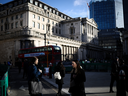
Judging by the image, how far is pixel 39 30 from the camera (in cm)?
5609

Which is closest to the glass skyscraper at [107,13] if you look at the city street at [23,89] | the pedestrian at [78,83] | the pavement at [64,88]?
the pavement at [64,88]

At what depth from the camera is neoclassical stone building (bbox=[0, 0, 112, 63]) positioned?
40375mm

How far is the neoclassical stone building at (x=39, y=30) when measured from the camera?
132 ft

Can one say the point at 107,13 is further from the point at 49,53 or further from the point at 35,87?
the point at 35,87

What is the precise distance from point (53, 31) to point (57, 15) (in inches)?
380

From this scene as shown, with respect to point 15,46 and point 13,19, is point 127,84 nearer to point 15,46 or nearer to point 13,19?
point 15,46

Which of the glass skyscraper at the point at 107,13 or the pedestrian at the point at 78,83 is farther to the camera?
the glass skyscraper at the point at 107,13

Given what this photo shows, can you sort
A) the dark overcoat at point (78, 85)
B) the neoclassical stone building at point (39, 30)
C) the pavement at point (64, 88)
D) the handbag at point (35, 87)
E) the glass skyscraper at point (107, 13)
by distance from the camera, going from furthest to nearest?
the glass skyscraper at point (107, 13) → the neoclassical stone building at point (39, 30) → the pavement at point (64, 88) → the handbag at point (35, 87) → the dark overcoat at point (78, 85)

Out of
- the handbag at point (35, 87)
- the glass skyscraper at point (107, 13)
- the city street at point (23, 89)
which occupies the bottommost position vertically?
the city street at point (23, 89)

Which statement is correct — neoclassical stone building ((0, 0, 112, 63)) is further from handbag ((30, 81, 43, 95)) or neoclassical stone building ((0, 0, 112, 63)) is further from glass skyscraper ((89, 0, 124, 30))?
glass skyscraper ((89, 0, 124, 30))

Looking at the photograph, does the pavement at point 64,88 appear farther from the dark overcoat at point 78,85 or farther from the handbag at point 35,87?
the dark overcoat at point 78,85

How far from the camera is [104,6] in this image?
144625 millimetres

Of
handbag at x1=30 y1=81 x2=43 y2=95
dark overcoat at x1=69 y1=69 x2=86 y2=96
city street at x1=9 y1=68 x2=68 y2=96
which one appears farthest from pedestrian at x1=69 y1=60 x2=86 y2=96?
city street at x1=9 y1=68 x2=68 y2=96

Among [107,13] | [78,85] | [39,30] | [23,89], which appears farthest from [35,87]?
[107,13]
